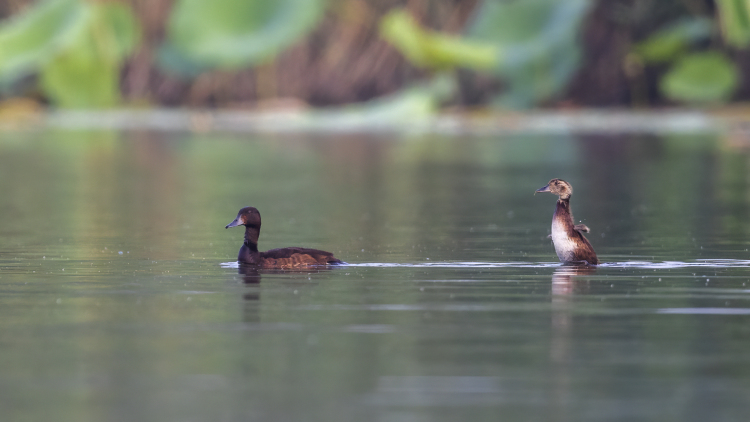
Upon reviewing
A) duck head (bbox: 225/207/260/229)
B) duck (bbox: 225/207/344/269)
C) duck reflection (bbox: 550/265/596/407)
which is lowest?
duck reflection (bbox: 550/265/596/407)

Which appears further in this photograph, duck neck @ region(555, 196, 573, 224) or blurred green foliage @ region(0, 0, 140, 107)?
blurred green foliage @ region(0, 0, 140, 107)

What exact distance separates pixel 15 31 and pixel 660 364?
20.9m

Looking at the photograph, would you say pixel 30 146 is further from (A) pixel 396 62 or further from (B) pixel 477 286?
(B) pixel 477 286

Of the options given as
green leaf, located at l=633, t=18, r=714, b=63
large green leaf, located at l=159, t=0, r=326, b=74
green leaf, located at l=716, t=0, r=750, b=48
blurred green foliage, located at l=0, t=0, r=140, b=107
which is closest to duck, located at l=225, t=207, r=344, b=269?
green leaf, located at l=716, t=0, r=750, b=48

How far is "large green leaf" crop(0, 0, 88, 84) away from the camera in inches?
949

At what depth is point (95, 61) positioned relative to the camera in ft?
85.7

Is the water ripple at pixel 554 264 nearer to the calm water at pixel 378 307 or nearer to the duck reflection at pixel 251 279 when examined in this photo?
the calm water at pixel 378 307

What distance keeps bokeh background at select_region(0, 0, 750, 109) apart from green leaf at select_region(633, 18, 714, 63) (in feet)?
0.10

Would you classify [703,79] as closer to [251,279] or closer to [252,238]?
[252,238]

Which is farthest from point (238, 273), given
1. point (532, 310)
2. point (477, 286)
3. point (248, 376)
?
point (248, 376)

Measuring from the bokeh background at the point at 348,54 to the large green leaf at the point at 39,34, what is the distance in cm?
2

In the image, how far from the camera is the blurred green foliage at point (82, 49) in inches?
975

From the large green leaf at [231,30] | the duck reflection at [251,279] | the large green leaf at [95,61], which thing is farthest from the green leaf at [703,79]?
the duck reflection at [251,279]

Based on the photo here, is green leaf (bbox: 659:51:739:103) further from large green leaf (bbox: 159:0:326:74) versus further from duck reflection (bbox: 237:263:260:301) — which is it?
duck reflection (bbox: 237:263:260:301)
